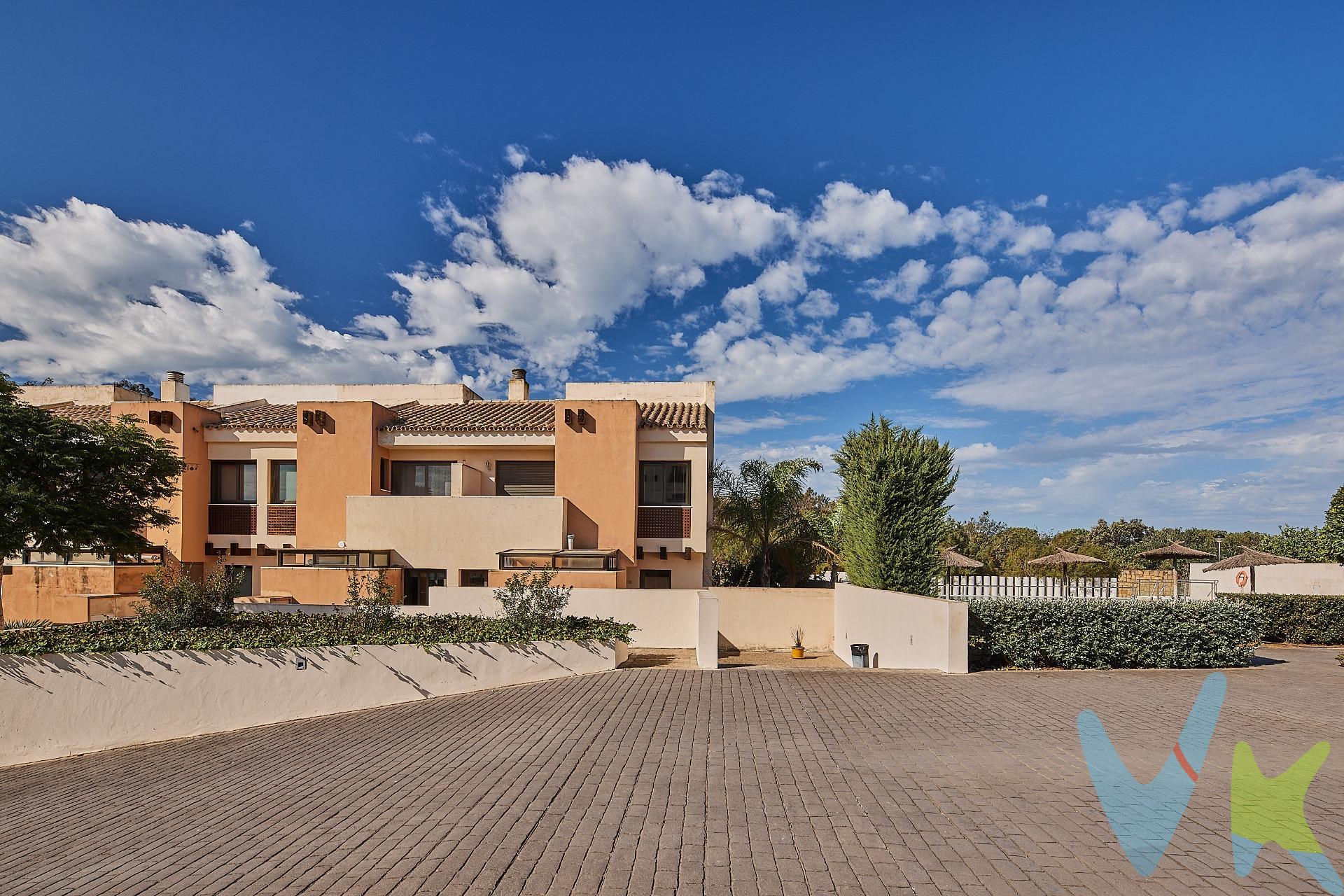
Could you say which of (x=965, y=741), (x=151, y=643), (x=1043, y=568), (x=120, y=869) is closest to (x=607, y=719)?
(x=965, y=741)

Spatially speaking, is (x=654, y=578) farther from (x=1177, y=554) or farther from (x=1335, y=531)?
(x=1335, y=531)

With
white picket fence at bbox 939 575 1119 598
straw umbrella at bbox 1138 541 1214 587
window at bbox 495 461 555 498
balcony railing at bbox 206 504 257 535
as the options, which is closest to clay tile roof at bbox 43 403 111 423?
balcony railing at bbox 206 504 257 535

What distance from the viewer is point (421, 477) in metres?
23.7

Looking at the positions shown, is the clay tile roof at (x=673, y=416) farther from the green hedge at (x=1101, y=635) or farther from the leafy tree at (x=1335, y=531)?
the leafy tree at (x=1335, y=531)

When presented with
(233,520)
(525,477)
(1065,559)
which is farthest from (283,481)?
(1065,559)

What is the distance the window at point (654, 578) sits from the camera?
2256 centimetres

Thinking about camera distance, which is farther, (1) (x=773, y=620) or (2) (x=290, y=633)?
(1) (x=773, y=620)

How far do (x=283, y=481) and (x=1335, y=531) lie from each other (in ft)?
128

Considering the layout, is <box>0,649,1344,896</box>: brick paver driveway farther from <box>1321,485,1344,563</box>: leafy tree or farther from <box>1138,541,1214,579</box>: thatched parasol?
<box>1321,485,1344,563</box>: leafy tree

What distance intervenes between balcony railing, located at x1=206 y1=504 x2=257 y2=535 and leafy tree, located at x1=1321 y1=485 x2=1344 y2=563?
3909 cm

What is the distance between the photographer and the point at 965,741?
863 centimetres

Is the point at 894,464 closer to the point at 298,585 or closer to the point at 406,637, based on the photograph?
the point at 406,637

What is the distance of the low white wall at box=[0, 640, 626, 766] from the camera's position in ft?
38.7

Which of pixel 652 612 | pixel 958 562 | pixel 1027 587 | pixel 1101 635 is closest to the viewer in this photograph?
pixel 1101 635
